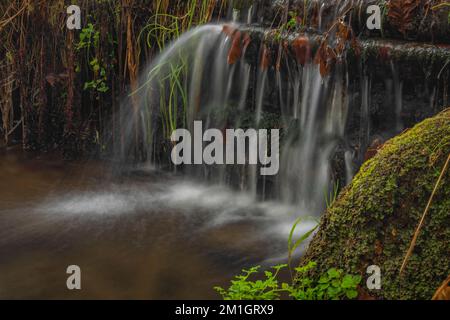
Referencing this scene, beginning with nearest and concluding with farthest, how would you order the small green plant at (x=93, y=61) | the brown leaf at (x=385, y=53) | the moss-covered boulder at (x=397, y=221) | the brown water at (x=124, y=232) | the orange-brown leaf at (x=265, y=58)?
1. the moss-covered boulder at (x=397, y=221)
2. the brown water at (x=124, y=232)
3. the brown leaf at (x=385, y=53)
4. the orange-brown leaf at (x=265, y=58)
5. the small green plant at (x=93, y=61)

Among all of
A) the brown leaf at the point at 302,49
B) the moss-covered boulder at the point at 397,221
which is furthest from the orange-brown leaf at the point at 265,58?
the moss-covered boulder at the point at 397,221

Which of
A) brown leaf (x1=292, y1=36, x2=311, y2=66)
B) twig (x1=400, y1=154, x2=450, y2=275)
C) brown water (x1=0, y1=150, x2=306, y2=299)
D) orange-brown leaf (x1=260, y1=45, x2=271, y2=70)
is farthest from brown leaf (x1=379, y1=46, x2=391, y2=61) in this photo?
twig (x1=400, y1=154, x2=450, y2=275)

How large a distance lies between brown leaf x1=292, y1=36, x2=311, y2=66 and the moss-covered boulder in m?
2.06

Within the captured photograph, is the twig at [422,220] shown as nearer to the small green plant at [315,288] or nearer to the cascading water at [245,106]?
the small green plant at [315,288]

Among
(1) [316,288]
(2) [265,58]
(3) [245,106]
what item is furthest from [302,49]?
(1) [316,288]

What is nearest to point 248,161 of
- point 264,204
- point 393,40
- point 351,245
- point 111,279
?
point 264,204

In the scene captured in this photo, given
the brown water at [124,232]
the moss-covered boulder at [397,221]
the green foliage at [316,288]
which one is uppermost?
the moss-covered boulder at [397,221]

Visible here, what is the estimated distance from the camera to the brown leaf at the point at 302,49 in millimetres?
4598

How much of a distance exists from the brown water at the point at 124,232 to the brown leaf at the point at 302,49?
1.18 metres

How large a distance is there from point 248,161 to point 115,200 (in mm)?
1145

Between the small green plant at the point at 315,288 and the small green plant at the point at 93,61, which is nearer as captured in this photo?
the small green plant at the point at 315,288

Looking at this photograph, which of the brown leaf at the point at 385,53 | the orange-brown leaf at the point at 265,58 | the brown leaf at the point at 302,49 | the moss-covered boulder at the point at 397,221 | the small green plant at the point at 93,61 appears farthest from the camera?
the small green plant at the point at 93,61

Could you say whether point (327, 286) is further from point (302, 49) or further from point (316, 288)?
point (302, 49)

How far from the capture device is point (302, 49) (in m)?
4.62
